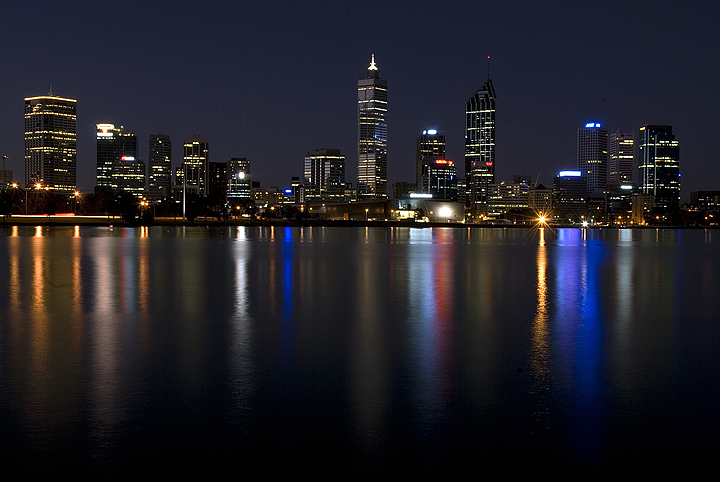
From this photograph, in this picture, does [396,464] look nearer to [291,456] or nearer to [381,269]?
[291,456]

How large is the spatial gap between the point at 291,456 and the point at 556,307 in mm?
15087

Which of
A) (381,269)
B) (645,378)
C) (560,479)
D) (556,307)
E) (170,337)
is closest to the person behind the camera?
(560,479)

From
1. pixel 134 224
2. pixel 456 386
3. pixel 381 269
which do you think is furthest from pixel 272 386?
pixel 134 224

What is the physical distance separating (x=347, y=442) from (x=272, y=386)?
293 centimetres

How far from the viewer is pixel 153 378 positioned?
11.3 m

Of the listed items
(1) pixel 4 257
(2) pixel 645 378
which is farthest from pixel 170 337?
(1) pixel 4 257

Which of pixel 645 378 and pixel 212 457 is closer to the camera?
pixel 212 457

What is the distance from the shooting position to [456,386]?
1087 centimetres

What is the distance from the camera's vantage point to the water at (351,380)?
789cm

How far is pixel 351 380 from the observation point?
1122 centimetres

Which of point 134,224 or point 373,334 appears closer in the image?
point 373,334

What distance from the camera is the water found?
25.9 feet

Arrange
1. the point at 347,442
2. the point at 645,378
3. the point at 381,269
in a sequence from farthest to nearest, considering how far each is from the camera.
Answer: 1. the point at 381,269
2. the point at 645,378
3. the point at 347,442

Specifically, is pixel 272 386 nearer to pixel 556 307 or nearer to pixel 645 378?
pixel 645 378
